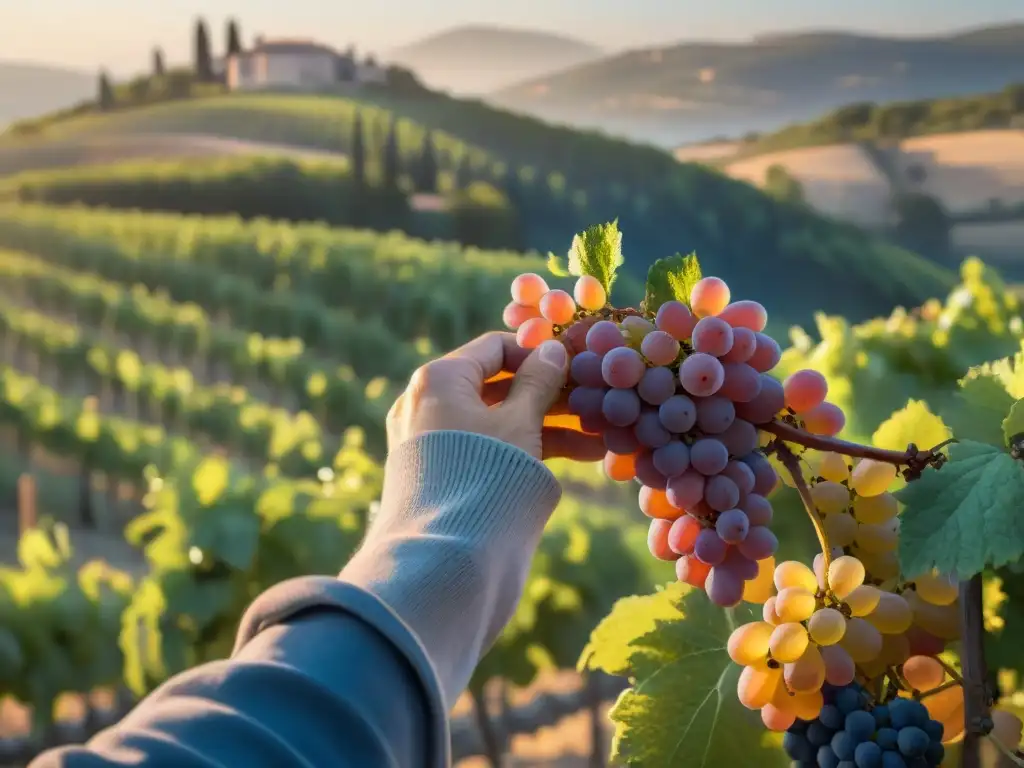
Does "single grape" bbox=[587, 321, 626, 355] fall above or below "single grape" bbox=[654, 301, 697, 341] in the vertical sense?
below

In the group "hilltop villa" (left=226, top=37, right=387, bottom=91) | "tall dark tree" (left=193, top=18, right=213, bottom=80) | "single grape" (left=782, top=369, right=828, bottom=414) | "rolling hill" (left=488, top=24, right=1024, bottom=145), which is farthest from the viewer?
"hilltop villa" (left=226, top=37, right=387, bottom=91)

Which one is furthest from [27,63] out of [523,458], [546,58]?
[523,458]

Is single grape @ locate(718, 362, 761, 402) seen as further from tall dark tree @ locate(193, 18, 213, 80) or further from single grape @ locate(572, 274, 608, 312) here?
tall dark tree @ locate(193, 18, 213, 80)

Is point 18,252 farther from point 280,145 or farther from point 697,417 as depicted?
point 697,417

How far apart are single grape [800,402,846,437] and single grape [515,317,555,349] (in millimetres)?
105

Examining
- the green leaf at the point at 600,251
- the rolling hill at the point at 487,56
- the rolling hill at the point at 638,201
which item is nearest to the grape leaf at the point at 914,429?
the green leaf at the point at 600,251

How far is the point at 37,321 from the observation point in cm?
562

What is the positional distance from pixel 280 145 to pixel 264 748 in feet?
29.8

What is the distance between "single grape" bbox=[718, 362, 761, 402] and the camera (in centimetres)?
37

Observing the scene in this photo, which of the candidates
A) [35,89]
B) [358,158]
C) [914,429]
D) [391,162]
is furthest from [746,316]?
[35,89]

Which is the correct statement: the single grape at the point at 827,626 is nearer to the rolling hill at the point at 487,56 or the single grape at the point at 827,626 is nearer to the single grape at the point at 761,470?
the single grape at the point at 761,470

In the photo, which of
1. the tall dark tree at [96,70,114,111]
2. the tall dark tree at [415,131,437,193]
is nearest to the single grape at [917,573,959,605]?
the tall dark tree at [415,131,437,193]

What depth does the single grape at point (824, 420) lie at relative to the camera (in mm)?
389

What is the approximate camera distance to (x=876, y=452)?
1.14ft
